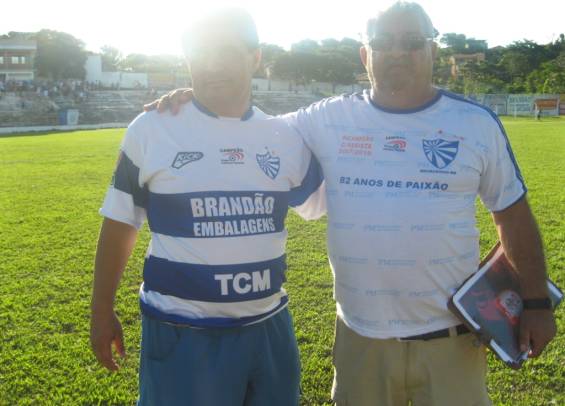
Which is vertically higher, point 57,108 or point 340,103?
point 340,103

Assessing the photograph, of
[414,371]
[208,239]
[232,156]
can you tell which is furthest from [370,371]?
[232,156]

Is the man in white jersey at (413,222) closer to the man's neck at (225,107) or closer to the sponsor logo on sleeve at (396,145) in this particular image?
the sponsor logo on sleeve at (396,145)

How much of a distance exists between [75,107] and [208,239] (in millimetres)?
57316

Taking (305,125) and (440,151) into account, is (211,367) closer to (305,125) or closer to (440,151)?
(305,125)

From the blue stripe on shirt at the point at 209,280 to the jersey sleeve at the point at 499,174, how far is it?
1.08 metres

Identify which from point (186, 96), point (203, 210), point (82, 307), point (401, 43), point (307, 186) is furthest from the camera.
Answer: point (82, 307)

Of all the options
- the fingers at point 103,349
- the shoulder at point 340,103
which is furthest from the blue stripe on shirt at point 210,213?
the shoulder at point 340,103

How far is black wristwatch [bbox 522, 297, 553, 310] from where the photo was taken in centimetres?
278

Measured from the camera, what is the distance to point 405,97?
2787 millimetres

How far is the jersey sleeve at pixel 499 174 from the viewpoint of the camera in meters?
2.75

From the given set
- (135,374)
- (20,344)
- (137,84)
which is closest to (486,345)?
(135,374)

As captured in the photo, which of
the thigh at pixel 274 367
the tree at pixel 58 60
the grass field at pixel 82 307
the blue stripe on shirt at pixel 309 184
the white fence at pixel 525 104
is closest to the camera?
the thigh at pixel 274 367

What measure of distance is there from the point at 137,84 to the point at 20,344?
76.9m

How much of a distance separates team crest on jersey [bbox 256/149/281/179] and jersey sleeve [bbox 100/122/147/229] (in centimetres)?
48
